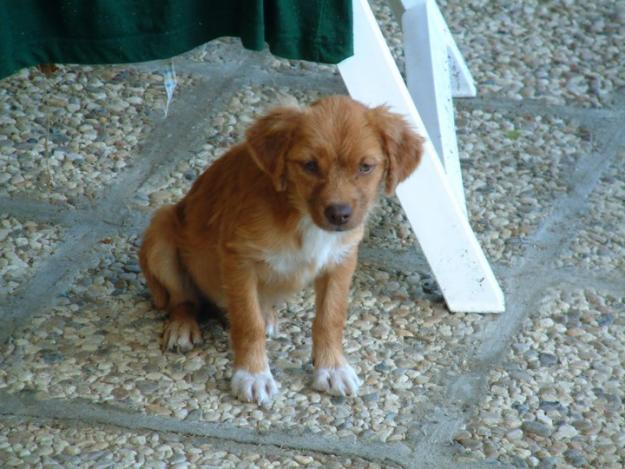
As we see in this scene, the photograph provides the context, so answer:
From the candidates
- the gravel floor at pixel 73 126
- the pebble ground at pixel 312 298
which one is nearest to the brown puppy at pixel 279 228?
the pebble ground at pixel 312 298

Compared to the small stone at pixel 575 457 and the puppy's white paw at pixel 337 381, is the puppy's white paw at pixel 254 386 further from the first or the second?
the small stone at pixel 575 457

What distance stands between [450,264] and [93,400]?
1465mm

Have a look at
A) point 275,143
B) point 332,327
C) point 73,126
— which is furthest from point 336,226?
point 73,126


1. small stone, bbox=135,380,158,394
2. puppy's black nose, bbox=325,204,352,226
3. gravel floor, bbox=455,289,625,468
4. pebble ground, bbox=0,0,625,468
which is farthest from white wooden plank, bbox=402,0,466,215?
small stone, bbox=135,380,158,394

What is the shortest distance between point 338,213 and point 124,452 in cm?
102

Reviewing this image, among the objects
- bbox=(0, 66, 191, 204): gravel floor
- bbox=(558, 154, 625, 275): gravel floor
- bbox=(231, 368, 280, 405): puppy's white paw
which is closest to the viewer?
bbox=(231, 368, 280, 405): puppy's white paw

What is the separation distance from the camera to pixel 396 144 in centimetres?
373

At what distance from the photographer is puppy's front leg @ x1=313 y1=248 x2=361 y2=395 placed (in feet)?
12.9

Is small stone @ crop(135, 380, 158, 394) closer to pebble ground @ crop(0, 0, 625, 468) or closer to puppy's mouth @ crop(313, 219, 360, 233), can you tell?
pebble ground @ crop(0, 0, 625, 468)

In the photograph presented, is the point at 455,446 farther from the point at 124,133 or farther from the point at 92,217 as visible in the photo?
the point at 124,133

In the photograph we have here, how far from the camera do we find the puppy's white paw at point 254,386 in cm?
382

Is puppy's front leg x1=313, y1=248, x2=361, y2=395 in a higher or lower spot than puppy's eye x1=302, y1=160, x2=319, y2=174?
lower

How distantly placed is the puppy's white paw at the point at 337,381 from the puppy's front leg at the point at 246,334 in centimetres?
16

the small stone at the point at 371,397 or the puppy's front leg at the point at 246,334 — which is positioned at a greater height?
the puppy's front leg at the point at 246,334
